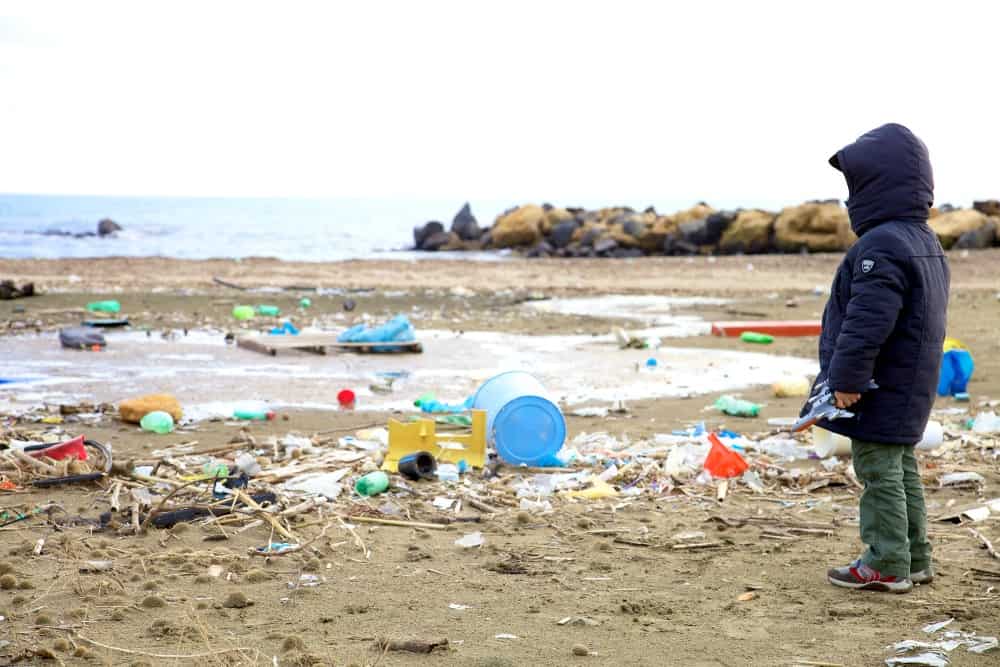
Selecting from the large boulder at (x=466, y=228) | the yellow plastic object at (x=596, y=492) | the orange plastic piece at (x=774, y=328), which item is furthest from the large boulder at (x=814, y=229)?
the yellow plastic object at (x=596, y=492)

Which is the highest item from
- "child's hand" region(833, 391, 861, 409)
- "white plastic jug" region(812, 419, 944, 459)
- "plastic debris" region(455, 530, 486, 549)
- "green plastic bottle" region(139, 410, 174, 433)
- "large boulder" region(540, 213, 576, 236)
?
A: "large boulder" region(540, 213, 576, 236)

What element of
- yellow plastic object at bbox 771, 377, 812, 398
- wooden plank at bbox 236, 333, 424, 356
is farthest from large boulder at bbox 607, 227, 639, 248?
yellow plastic object at bbox 771, 377, 812, 398

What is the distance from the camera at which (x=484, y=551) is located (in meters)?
5.21

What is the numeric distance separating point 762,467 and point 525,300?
13208 millimetres

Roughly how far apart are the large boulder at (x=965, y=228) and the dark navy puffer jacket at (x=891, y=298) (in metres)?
31.0

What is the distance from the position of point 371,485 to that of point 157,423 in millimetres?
2697

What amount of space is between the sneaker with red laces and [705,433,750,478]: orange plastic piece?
80.2 inches

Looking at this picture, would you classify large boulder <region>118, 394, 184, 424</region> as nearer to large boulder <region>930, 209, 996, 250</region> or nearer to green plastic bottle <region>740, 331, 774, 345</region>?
green plastic bottle <region>740, 331, 774, 345</region>

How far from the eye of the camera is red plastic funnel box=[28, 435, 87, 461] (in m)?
6.74

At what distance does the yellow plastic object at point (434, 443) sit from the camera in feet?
22.0

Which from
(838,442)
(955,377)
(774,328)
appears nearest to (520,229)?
(774,328)

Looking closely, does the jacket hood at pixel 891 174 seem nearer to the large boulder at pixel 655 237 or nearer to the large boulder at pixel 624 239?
the large boulder at pixel 655 237

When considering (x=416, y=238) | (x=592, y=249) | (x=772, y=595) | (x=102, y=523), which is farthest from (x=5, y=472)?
(x=416, y=238)

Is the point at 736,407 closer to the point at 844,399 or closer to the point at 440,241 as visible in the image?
the point at 844,399
